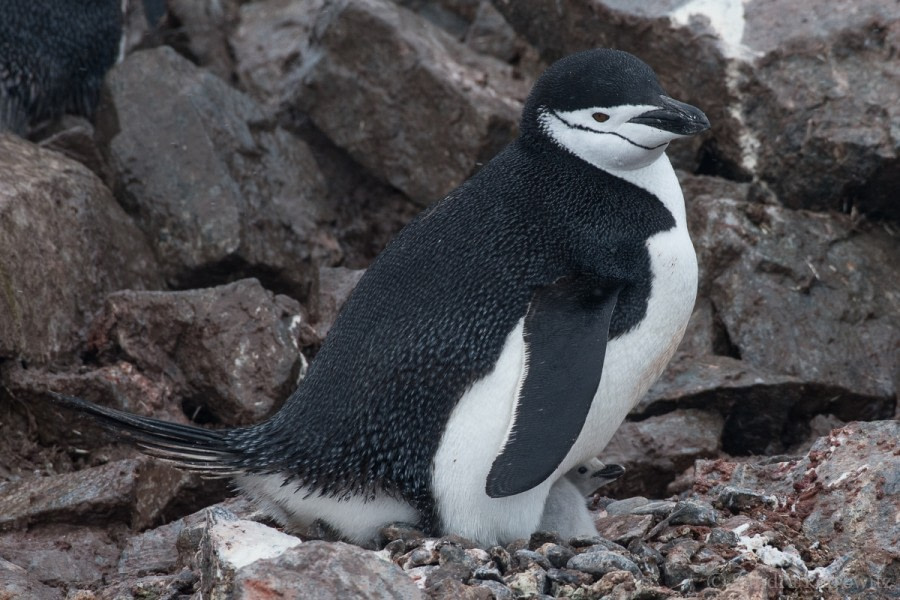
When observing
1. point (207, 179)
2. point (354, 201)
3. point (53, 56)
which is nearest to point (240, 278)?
point (207, 179)

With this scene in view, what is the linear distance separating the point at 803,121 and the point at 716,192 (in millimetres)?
437

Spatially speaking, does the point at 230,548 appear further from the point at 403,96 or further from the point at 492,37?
the point at 492,37

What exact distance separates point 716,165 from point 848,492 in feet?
7.48

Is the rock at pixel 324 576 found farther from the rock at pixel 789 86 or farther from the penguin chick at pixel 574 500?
the rock at pixel 789 86

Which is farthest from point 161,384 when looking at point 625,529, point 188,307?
point 625,529

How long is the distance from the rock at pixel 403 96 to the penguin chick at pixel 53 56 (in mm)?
927

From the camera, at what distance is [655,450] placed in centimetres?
450

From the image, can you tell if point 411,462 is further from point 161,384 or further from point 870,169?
point 870,169

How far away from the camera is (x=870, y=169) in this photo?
501 centimetres

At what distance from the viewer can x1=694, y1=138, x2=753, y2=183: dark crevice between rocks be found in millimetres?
5391

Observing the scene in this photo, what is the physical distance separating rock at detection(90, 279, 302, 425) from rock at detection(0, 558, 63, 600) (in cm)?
111

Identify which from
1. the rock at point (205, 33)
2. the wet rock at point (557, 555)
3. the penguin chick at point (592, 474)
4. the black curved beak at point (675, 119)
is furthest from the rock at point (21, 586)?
the rock at point (205, 33)

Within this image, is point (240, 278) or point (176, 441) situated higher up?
point (176, 441)

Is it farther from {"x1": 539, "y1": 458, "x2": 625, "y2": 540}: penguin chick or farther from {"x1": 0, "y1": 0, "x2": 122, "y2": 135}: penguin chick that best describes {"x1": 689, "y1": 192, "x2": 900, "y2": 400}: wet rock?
{"x1": 0, "y1": 0, "x2": 122, "y2": 135}: penguin chick
